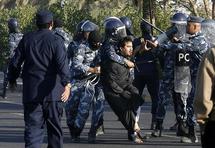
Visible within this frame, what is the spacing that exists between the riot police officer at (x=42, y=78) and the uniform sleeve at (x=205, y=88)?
9.23 ft

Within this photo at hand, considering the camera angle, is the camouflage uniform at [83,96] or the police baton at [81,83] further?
the police baton at [81,83]

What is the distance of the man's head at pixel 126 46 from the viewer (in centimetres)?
1151

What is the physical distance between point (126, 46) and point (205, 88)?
16.7 feet

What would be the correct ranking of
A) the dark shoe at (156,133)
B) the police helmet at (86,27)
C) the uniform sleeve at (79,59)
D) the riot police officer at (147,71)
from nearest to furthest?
the uniform sleeve at (79,59)
the police helmet at (86,27)
the dark shoe at (156,133)
the riot police officer at (147,71)

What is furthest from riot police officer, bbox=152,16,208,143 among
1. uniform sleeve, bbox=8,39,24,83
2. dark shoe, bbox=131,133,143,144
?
uniform sleeve, bbox=8,39,24,83

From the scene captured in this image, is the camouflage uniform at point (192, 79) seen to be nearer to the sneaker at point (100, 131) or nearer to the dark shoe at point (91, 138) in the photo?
the dark shoe at point (91, 138)

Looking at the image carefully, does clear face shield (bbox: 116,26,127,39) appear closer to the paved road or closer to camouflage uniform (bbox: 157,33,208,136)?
camouflage uniform (bbox: 157,33,208,136)

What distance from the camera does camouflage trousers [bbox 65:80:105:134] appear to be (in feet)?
39.0

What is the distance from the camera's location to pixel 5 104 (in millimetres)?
18984

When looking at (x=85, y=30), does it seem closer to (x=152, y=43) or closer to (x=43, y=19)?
(x=152, y=43)

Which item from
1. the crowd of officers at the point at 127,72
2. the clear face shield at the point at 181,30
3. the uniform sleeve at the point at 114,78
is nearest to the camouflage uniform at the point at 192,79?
the crowd of officers at the point at 127,72

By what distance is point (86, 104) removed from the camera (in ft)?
39.1

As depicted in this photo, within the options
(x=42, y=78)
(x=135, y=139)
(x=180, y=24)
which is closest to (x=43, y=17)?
(x=42, y=78)

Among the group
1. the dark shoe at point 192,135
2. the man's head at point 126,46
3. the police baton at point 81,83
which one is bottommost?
the dark shoe at point 192,135
